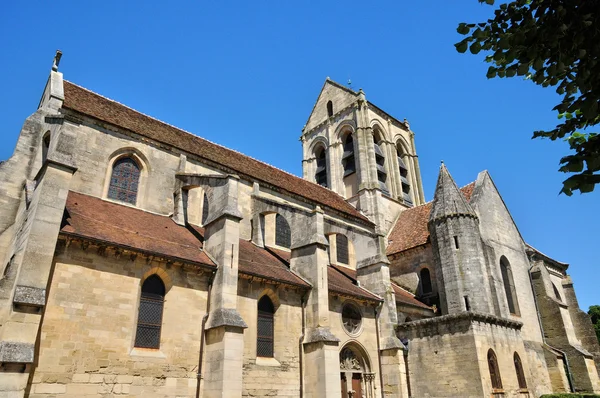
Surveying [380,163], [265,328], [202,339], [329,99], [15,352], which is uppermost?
[329,99]

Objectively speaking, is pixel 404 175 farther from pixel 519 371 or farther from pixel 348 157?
pixel 519 371

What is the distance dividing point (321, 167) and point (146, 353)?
78.1 ft

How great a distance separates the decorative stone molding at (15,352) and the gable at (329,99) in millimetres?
26705

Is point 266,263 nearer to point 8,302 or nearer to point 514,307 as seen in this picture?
point 8,302

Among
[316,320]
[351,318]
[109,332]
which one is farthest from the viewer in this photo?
[351,318]

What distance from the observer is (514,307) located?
19.8 meters

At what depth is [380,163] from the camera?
1217 inches

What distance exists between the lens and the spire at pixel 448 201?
62.1 feet

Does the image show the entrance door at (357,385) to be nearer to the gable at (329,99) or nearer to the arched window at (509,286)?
the arched window at (509,286)

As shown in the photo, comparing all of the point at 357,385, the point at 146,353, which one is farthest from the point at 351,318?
the point at 146,353

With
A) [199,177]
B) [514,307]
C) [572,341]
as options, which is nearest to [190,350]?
[199,177]

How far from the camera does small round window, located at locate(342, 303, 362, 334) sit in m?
16.1

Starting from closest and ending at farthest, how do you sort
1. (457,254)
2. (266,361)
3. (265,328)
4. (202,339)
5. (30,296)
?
(30,296)
(202,339)
(266,361)
(265,328)
(457,254)

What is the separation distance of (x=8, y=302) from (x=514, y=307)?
19.6 m
